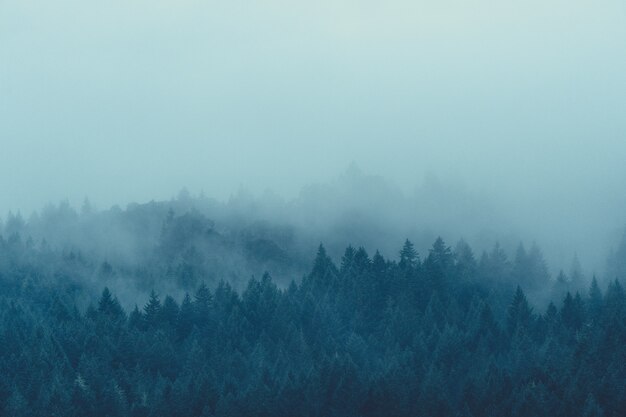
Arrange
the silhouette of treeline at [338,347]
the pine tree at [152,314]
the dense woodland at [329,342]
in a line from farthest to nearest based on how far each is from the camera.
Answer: the pine tree at [152,314] < the dense woodland at [329,342] < the silhouette of treeline at [338,347]

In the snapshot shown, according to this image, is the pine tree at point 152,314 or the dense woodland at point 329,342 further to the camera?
the pine tree at point 152,314

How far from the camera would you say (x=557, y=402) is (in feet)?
281

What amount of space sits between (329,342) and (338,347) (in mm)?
2398

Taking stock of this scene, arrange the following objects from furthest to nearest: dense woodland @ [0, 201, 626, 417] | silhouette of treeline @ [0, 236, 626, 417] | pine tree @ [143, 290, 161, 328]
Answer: pine tree @ [143, 290, 161, 328] < dense woodland @ [0, 201, 626, 417] < silhouette of treeline @ [0, 236, 626, 417]

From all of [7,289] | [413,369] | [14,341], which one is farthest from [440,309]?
[7,289]

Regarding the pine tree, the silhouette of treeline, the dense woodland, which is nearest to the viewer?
the silhouette of treeline

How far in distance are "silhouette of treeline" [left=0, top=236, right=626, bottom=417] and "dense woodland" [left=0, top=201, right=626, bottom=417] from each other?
0.67ft

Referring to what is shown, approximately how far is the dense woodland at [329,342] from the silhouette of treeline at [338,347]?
205mm

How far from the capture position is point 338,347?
111125 millimetres

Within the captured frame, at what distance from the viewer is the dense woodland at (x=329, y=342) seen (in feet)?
294

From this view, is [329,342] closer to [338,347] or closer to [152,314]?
[338,347]

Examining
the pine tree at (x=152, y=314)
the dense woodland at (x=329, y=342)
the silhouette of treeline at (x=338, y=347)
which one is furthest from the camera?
the pine tree at (x=152, y=314)

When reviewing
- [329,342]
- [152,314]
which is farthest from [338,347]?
[152,314]

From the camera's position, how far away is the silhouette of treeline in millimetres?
89562
